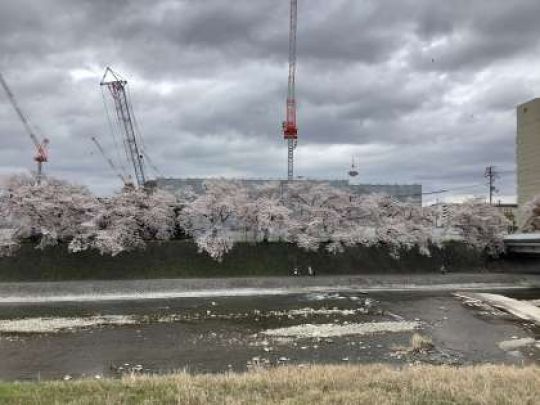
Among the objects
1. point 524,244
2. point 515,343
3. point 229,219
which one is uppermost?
point 229,219

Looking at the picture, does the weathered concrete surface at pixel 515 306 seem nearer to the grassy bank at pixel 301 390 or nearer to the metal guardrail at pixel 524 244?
the metal guardrail at pixel 524 244

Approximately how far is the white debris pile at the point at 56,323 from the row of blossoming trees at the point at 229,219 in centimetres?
1702

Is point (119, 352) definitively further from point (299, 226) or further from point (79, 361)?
point (299, 226)

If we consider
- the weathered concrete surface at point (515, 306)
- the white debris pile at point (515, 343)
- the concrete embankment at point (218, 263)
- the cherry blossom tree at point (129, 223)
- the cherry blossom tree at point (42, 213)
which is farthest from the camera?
the cherry blossom tree at point (42, 213)

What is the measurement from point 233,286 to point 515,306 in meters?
23.2

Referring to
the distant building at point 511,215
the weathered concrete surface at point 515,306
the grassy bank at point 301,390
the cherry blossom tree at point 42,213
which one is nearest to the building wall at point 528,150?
the distant building at point 511,215

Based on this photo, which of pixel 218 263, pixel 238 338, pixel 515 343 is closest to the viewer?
pixel 515 343

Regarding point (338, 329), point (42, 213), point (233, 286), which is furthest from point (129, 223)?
A: point (338, 329)

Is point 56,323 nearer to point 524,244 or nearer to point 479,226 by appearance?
point 524,244

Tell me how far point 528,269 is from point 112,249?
146 feet

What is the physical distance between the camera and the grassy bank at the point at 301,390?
36.4 ft

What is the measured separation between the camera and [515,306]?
39312mm

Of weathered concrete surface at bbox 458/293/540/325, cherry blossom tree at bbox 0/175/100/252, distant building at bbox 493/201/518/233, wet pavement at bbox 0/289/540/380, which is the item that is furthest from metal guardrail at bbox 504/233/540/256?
cherry blossom tree at bbox 0/175/100/252

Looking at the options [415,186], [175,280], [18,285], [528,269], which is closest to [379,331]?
[175,280]
